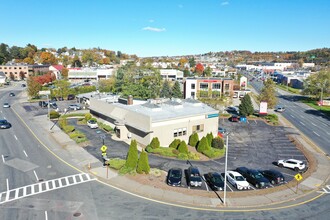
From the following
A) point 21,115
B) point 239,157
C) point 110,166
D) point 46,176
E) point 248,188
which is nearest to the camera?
point 248,188

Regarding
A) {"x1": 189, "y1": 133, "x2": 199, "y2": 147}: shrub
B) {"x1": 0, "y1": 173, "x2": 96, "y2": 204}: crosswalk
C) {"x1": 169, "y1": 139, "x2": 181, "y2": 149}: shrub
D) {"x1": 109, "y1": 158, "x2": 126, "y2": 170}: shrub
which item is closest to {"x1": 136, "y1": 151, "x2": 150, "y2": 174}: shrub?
{"x1": 109, "y1": 158, "x2": 126, "y2": 170}: shrub

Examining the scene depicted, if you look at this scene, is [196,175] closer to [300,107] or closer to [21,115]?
[21,115]

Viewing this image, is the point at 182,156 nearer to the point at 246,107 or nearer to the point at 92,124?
→ the point at 92,124

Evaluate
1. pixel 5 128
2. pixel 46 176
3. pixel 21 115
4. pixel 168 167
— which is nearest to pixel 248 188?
pixel 168 167

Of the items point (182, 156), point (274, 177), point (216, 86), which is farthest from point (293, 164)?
point (216, 86)

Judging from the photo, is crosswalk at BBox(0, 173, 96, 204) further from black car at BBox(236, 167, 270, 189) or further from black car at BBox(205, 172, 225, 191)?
black car at BBox(236, 167, 270, 189)

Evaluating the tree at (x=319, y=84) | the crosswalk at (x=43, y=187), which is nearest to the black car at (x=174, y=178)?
the crosswalk at (x=43, y=187)
